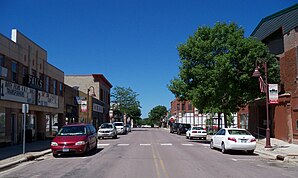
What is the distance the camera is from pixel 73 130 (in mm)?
19406

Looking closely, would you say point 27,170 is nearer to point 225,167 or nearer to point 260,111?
point 225,167

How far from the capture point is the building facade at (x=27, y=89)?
893 inches

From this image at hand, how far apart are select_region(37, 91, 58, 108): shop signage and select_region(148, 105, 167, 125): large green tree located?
13413cm

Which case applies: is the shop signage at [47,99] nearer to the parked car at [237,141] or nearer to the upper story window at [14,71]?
the upper story window at [14,71]

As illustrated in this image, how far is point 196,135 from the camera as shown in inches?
1410

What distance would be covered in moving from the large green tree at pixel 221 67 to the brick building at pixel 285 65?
3.76 ft

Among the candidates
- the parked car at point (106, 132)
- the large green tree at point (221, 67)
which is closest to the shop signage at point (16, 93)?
the parked car at point (106, 132)

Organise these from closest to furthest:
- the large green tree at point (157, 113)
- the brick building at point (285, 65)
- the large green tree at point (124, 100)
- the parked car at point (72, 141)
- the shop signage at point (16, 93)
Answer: the parked car at point (72, 141) < the shop signage at point (16, 93) < the brick building at point (285, 65) < the large green tree at point (124, 100) < the large green tree at point (157, 113)

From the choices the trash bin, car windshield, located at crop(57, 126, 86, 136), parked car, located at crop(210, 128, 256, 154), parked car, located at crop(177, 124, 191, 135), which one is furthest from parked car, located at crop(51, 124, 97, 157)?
parked car, located at crop(177, 124, 191, 135)

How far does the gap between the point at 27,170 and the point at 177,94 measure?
1930 centimetres

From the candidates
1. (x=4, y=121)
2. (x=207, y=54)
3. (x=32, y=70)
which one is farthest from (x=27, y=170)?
(x=207, y=54)

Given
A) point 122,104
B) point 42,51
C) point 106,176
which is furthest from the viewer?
point 122,104

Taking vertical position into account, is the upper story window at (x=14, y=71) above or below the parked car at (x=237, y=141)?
above

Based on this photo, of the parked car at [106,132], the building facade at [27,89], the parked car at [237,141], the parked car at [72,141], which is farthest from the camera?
the parked car at [106,132]
